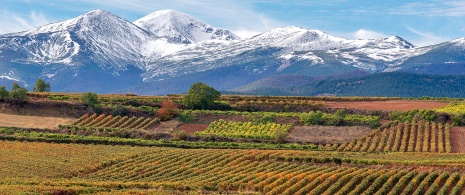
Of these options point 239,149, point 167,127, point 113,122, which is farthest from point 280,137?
point 113,122

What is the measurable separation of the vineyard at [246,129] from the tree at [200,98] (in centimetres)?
1587

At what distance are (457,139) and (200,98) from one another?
2122 inches

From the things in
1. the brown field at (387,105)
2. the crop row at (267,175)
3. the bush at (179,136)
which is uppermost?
the brown field at (387,105)

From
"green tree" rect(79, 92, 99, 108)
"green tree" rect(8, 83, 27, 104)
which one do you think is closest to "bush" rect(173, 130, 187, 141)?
"green tree" rect(79, 92, 99, 108)

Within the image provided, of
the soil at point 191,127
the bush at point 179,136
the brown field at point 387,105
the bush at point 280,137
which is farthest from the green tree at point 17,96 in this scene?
the brown field at point 387,105

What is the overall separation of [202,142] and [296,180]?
135 feet

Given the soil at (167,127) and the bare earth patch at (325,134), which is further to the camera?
the soil at (167,127)

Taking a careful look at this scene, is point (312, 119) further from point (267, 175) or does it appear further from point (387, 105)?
point (267, 175)

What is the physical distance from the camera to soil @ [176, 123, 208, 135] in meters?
124

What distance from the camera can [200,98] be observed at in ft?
478

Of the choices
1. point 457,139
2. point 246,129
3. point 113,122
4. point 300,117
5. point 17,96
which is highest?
point 17,96

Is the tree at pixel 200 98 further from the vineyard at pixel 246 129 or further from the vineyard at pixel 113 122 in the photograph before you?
the vineyard at pixel 246 129

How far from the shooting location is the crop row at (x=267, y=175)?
6681cm

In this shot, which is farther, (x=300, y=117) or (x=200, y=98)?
(x=200, y=98)
